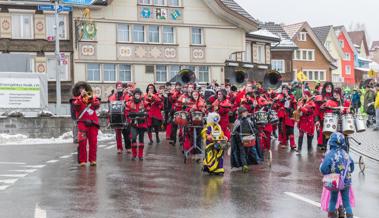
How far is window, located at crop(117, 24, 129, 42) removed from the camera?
122ft

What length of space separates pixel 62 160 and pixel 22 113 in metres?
8.69

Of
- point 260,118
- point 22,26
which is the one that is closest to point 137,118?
point 260,118

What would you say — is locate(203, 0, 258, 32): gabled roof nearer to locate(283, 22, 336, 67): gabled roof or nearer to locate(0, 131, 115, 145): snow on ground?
locate(0, 131, 115, 145): snow on ground

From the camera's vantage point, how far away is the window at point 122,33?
1468 inches

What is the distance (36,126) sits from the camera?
23.5 metres

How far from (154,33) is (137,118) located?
2349 centimetres

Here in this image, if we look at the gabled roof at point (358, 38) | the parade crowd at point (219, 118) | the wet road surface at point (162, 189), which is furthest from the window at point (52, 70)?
the gabled roof at point (358, 38)

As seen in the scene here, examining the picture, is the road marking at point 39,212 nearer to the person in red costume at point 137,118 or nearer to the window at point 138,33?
the person in red costume at point 137,118

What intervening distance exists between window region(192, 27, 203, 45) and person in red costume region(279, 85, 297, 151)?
67.1 feet

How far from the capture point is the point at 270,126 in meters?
17.2

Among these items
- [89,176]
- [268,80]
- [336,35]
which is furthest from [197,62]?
[336,35]

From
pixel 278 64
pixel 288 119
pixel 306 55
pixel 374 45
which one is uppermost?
pixel 374 45

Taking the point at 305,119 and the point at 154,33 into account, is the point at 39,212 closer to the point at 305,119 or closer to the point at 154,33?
the point at 305,119

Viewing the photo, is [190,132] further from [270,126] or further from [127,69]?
[127,69]
